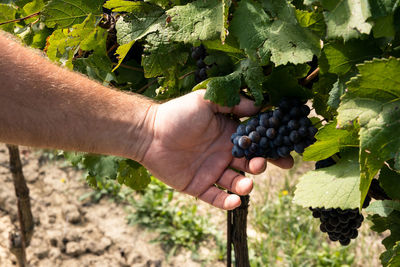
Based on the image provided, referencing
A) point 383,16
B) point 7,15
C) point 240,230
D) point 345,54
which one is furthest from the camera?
point 240,230

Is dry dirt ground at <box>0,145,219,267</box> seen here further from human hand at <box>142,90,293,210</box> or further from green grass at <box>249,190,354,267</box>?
human hand at <box>142,90,293,210</box>

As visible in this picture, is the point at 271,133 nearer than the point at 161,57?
Yes

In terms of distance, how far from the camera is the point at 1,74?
1.53m

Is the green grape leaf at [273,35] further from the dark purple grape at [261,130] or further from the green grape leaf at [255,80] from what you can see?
the dark purple grape at [261,130]

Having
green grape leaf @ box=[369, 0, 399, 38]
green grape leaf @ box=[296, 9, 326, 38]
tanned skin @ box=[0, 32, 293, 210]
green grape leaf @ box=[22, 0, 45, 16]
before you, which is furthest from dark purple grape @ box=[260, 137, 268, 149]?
green grape leaf @ box=[22, 0, 45, 16]

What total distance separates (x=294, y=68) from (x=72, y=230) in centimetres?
285

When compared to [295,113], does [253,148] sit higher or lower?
lower

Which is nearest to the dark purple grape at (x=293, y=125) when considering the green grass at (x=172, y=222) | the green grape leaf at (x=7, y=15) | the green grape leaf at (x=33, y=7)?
the green grape leaf at (x=33, y=7)

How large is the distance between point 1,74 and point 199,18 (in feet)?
2.42

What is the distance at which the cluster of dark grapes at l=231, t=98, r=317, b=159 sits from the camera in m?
1.28

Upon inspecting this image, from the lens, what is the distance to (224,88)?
51.6 inches

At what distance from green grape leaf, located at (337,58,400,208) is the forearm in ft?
2.60

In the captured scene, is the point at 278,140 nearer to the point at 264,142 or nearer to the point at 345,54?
the point at 264,142

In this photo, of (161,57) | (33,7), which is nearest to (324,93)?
(161,57)
